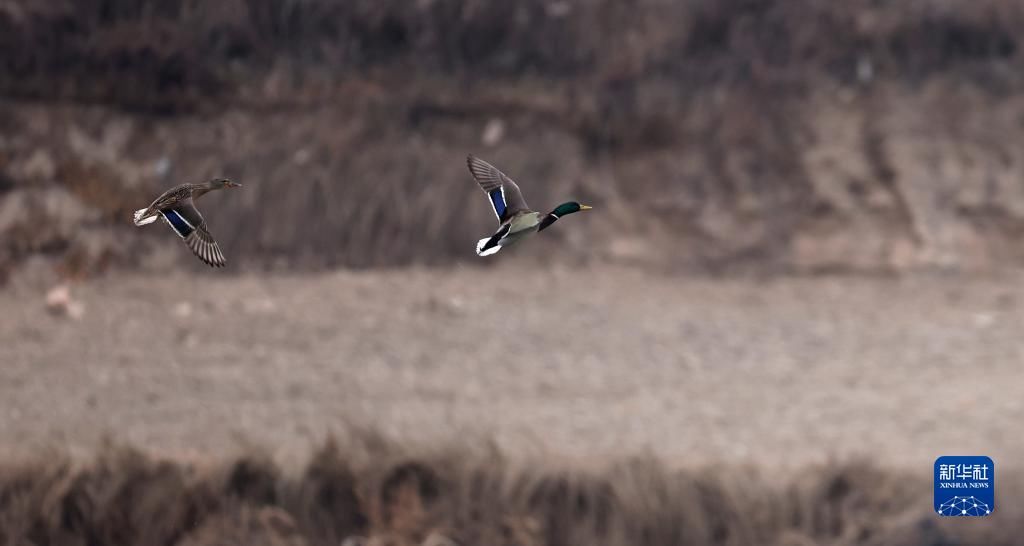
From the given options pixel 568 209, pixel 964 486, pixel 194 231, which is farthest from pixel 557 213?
pixel 964 486

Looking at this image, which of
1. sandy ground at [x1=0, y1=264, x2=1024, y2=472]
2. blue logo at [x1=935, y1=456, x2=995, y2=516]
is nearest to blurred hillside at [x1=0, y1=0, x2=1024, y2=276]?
sandy ground at [x1=0, y1=264, x2=1024, y2=472]

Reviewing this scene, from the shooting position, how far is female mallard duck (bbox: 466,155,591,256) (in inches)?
31.2

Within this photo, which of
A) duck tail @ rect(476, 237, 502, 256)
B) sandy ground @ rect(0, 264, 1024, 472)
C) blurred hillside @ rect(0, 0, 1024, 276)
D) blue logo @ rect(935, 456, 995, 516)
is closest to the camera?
duck tail @ rect(476, 237, 502, 256)

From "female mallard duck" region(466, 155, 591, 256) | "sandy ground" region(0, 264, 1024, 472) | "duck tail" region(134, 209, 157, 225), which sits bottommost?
"duck tail" region(134, 209, 157, 225)

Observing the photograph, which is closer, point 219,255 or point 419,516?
point 219,255

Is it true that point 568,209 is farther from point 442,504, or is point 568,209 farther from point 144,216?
point 442,504

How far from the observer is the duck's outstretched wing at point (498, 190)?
2.77 feet

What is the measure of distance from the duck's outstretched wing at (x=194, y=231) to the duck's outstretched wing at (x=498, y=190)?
0.16 meters

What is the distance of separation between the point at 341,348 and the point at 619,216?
0.81 meters

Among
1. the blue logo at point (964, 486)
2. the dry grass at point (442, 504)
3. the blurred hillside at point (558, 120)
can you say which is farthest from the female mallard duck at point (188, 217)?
the blurred hillside at point (558, 120)

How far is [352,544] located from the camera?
1977 millimetres

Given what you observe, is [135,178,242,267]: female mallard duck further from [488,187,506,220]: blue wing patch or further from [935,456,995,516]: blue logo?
[935,456,995,516]: blue logo

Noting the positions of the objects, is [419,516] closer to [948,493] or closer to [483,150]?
[948,493]

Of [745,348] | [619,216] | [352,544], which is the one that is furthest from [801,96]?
[352,544]
